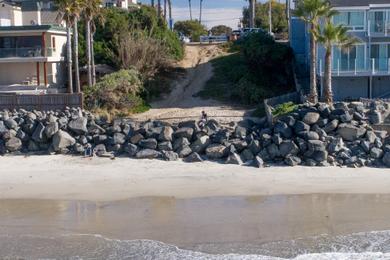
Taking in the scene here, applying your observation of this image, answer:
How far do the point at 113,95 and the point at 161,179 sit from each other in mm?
13478

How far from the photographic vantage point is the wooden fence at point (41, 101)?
37062 mm

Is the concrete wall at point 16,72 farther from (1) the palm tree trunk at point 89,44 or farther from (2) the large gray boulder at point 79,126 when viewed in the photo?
(2) the large gray boulder at point 79,126

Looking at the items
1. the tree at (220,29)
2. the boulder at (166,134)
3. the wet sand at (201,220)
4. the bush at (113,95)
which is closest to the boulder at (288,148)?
the wet sand at (201,220)

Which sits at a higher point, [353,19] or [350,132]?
[353,19]

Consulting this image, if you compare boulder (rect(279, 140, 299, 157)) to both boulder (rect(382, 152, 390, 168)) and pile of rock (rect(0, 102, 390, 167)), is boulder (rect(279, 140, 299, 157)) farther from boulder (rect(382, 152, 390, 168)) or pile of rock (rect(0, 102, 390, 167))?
boulder (rect(382, 152, 390, 168))

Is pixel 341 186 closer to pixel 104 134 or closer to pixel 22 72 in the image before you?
pixel 104 134

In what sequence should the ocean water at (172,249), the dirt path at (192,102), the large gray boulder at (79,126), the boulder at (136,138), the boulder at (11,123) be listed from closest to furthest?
the ocean water at (172,249) < the boulder at (136,138) < the large gray boulder at (79,126) < the boulder at (11,123) < the dirt path at (192,102)

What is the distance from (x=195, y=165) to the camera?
28578mm

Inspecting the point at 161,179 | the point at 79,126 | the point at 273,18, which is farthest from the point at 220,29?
the point at 161,179

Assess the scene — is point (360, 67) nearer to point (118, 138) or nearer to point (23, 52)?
point (118, 138)

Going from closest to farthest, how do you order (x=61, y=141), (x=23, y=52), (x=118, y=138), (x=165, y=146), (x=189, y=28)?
(x=165, y=146) → (x=61, y=141) → (x=118, y=138) → (x=23, y=52) → (x=189, y=28)

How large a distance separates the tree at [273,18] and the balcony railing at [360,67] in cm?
3083

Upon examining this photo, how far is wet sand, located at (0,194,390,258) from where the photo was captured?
19672mm

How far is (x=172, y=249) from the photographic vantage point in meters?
19.0
